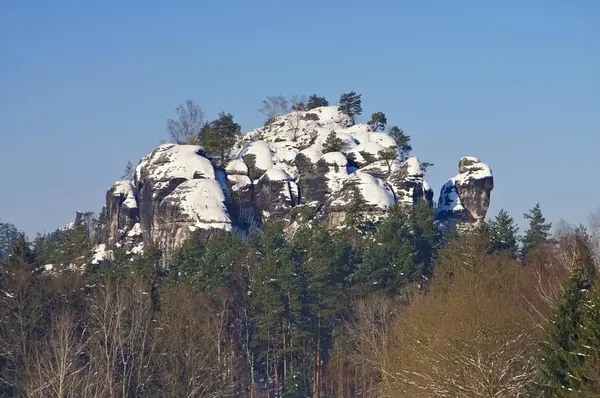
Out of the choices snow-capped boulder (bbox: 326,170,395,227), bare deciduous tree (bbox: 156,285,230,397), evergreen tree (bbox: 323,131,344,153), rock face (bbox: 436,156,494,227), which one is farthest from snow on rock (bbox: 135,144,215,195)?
bare deciduous tree (bbox: 156,285,230,397)

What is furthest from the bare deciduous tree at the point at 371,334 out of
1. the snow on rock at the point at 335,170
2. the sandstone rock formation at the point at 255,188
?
the snow on rock at the point at 335,170

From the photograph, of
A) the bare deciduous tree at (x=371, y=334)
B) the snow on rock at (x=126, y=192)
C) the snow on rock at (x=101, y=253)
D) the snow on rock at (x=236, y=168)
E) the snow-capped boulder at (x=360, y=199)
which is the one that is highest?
the snow on rock at (x=236, y=168)

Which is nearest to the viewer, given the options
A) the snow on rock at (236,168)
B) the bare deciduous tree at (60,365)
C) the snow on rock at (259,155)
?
the bare deciduous tree at (60,365)

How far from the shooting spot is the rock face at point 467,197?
83.8 metres

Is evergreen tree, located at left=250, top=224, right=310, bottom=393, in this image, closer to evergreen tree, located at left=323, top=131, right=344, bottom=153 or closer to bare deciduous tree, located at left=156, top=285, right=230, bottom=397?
bare deciduous tree, located at left=156, top=285, right=230, bottom=397

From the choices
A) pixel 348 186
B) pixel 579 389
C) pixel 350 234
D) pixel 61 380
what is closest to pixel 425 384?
pixel 579 389

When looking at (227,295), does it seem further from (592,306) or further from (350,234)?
(592,306)

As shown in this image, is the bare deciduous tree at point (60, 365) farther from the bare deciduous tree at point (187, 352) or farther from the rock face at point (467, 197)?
the rock face at point (467, 197)

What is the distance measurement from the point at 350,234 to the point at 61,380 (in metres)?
37.0

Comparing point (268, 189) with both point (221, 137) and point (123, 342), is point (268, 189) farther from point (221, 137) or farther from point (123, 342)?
point (123, 342)

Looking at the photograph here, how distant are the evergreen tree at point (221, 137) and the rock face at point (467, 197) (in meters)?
18.7

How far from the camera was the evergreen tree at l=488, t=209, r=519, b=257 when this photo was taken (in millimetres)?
61719

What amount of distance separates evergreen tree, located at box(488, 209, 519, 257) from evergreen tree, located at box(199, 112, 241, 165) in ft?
99.9

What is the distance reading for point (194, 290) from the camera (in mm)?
55469
